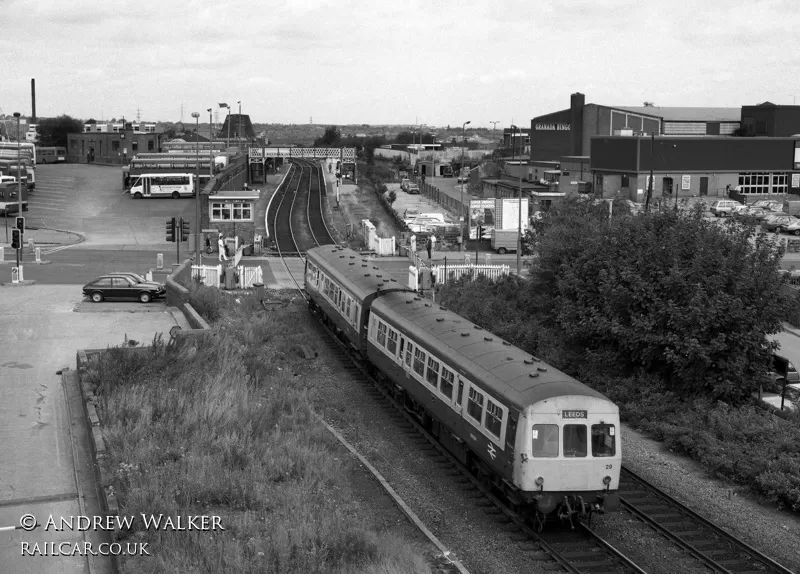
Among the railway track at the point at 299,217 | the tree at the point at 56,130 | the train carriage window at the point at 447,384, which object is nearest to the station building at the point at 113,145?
the tree at the point at 56,130

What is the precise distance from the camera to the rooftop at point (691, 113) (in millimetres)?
91875

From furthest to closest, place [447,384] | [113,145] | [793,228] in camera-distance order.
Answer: [113,145] < [793,228] < [447,384]

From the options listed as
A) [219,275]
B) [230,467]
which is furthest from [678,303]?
[219,275]

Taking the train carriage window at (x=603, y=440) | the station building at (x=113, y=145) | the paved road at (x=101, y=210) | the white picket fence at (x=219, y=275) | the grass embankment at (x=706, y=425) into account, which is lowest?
the grass embankment at (x=706, y=425)

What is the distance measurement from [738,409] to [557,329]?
704 centimetres

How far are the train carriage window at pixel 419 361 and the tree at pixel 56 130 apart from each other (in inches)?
5821

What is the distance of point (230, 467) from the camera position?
50.9 feet

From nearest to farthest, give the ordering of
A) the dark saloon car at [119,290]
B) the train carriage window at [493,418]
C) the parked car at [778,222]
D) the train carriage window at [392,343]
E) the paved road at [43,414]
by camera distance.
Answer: the paved road at [43,414]
the train carriage window at [493,418]
the train carriage window at [392,343]
the dark saloon car at [119,290]
the parked car at [778,222]

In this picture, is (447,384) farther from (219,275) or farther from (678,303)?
(219,275)

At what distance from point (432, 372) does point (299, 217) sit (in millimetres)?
51390

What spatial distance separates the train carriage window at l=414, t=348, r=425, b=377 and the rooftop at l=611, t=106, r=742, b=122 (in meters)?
75.5

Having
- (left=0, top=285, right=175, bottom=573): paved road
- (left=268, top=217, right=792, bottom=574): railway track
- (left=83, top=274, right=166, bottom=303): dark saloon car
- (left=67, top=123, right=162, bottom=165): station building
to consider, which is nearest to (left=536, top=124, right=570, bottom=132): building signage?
(left=67, top=123, right=162, bottom=165): station building

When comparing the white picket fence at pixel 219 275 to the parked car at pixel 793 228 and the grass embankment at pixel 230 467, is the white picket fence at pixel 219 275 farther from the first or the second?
the parked car at pixel 793 228

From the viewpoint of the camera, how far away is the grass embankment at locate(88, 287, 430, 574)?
1223 centimetres
